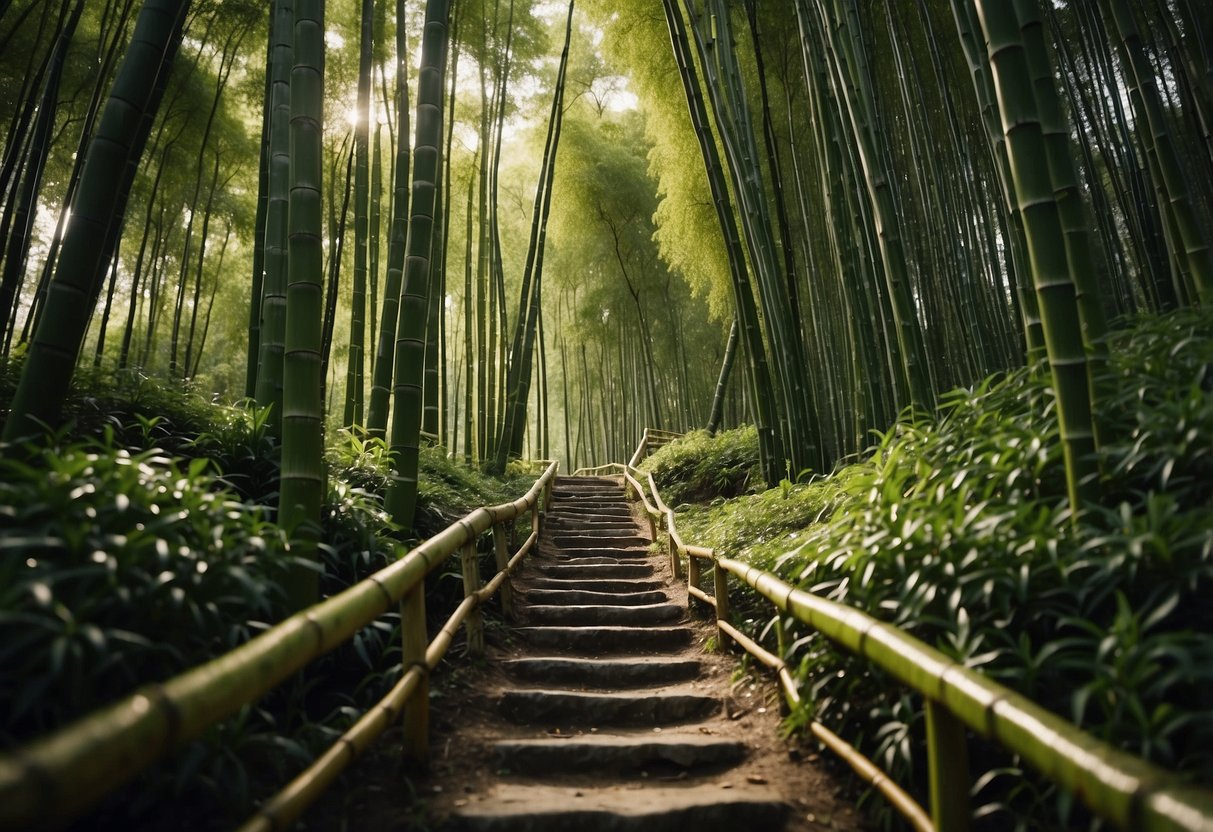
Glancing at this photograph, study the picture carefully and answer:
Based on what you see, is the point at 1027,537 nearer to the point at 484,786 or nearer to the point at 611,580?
the point at 484,786

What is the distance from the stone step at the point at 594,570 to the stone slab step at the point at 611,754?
7.26 feet

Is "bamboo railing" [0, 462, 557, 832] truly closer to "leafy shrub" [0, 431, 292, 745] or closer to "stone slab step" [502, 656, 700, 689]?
"leafy shrub" [0, 431, 292, 745]

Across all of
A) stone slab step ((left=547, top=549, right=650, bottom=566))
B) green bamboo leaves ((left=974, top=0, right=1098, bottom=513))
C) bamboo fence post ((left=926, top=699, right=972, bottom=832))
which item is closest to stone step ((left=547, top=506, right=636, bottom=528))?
stone slab step ((left=547, top=549, right=650, bottom=566))

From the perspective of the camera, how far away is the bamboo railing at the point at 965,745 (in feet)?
2.59

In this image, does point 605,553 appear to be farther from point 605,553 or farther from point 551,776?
point 551,776

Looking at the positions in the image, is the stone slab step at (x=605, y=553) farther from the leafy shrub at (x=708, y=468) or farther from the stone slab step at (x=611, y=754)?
the stone slab step at (x=611, y=754)

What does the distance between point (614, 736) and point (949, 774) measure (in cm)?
116

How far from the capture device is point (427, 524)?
321cm

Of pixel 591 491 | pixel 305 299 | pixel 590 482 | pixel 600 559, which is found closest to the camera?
pixel 305 299

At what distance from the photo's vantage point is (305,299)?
2.00 m

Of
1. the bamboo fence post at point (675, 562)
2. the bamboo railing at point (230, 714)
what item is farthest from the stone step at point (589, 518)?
the bamboo railing at point (230, 714)

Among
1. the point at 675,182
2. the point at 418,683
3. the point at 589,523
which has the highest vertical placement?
the point at 675,182

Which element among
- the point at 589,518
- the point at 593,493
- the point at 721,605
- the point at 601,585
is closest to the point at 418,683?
the point at 721,605

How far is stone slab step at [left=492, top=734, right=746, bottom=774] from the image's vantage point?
194 centimetres
